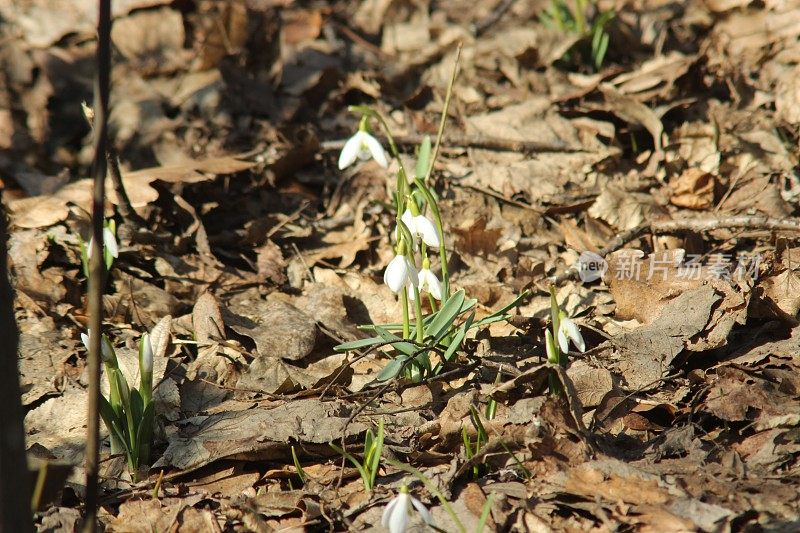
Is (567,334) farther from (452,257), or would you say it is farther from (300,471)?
(452,257)

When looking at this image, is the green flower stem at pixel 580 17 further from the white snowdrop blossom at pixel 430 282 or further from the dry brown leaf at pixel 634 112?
the white snowdrop blossom at pixel 430 282

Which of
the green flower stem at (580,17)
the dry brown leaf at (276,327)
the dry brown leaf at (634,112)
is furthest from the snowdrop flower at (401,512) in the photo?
the green flower stem at (580,17)

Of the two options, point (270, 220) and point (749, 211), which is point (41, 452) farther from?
point (749, 211)

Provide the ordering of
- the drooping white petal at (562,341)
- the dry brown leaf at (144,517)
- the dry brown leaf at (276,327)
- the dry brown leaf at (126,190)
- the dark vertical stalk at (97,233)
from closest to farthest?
the dark vertical stalk at (97,233), the dry brown leaf at (144,517), the drooping white petal at (562,341), the dry brown leaf at (276,327), the dry brown leaf at (126,190)

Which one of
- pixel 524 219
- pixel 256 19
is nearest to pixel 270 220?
pixel 524 219

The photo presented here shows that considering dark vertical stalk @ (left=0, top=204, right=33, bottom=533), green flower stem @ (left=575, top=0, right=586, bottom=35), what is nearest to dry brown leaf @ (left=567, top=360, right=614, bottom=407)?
dark vertical stalk @ (left=0, top=204, right=33, bottom=533)

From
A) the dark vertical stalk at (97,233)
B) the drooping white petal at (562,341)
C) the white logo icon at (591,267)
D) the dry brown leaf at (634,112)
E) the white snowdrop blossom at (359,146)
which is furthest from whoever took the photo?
the dry brown leaf at (634,112)

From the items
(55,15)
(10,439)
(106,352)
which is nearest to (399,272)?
(106,352)
